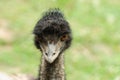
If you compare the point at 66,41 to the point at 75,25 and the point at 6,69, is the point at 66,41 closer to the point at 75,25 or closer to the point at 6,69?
the point at 6,69

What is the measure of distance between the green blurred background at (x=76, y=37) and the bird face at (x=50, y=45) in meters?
3.23

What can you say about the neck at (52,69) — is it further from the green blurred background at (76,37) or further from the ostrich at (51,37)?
the green blurred background at (76,37)

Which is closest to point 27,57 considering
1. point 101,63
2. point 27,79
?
point 101,63

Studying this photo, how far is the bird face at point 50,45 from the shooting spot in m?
6.50

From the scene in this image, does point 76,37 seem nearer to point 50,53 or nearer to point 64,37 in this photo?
point 64,37

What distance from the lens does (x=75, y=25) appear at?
39.8 feet

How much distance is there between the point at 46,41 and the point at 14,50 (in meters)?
4.73

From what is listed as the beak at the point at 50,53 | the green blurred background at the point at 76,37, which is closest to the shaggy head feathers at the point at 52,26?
the beak at the point at 50,53

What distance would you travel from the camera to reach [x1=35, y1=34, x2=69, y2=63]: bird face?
6.50 m

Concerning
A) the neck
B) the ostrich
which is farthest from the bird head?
the neck

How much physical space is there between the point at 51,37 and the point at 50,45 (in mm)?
71

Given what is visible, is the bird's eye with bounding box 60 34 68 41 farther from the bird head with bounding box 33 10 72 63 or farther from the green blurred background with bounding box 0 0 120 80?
the green blurred background with bounding box 0 0 120 80

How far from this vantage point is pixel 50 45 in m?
6.53

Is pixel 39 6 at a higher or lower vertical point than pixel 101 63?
higher
